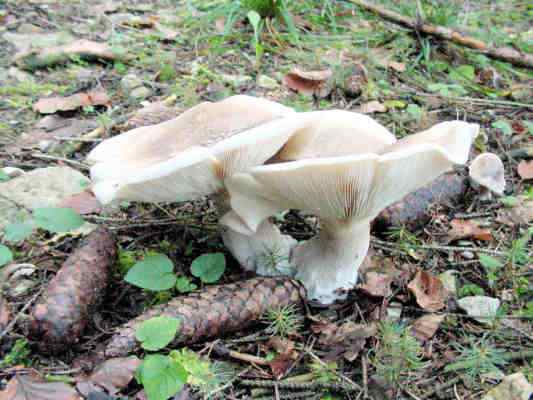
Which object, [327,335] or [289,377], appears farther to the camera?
[327,335]

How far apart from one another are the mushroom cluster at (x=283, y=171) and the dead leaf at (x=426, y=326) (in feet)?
0.96

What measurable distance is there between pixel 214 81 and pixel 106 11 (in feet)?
7.08

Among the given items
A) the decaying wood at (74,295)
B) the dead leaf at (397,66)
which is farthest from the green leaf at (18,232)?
the dead leaf at (397,66)

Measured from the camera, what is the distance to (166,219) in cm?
231

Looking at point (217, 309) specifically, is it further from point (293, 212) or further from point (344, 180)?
point (293, 212)

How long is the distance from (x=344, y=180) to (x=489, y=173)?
4.37 feet

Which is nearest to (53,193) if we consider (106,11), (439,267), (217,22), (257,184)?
(257,184)

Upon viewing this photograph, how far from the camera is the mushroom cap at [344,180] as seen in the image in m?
1.40

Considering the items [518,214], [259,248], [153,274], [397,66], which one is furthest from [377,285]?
[397,66]

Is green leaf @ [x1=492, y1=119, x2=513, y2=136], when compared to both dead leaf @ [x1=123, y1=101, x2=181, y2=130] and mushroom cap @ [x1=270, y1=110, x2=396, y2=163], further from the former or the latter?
dead leaf @ [x1=123, y1=101, x2=181, y2=130]

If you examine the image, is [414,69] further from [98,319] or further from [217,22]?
[98,319]

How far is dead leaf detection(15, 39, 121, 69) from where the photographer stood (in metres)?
3.81

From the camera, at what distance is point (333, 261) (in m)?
1.93

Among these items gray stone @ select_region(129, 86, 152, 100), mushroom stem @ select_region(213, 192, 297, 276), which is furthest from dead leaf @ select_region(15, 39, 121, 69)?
mushroom stem @ select_region(213, 192, 297, 276)
